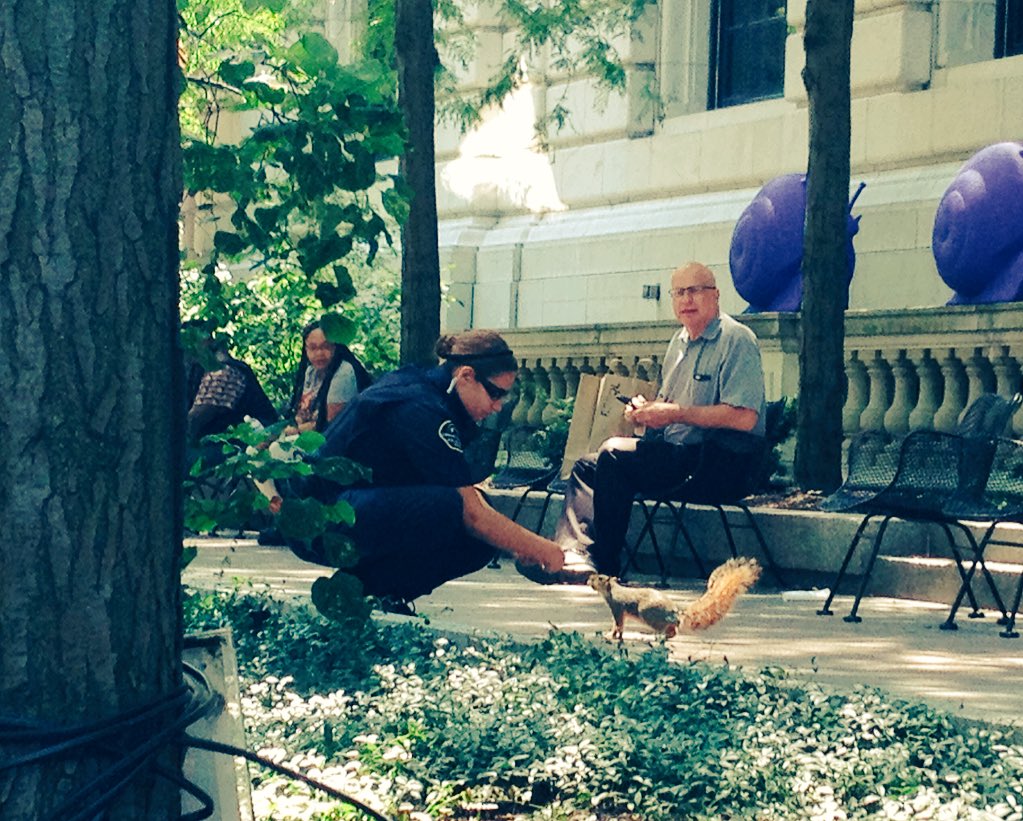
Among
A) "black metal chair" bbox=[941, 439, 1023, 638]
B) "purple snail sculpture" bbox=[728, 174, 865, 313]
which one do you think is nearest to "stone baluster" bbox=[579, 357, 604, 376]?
"purple snail sculpture" bbox=[728, 174, 865, 313]

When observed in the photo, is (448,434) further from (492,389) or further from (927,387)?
(927,387)

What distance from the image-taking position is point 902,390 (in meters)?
13.6

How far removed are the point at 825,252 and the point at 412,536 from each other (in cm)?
483

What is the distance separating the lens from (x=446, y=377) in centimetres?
794

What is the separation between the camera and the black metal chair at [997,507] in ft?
28.7

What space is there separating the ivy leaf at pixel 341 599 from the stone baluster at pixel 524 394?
11.5m

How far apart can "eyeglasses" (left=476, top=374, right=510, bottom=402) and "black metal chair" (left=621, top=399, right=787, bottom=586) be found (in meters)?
2.46

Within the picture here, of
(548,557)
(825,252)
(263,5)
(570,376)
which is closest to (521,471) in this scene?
(825,252)

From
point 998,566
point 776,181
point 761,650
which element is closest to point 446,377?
point 761,650

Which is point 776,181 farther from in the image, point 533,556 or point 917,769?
point 917,769

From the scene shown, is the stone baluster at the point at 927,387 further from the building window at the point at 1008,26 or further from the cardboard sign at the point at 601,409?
the building window at the point at 1008,26

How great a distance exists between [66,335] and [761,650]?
17.2 ft

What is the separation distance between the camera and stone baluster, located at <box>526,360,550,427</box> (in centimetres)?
1603

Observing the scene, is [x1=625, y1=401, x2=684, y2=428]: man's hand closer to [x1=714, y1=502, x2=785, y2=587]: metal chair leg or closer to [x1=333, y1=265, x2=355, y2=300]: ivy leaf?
[x1=714, y1=502, x2=785, y2=587]: metal chair leg
